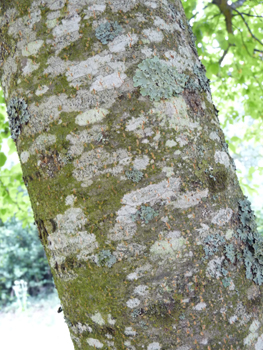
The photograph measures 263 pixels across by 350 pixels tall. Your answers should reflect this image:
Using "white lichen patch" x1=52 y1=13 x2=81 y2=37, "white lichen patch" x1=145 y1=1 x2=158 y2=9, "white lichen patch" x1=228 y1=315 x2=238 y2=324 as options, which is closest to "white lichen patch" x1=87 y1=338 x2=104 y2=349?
"white lichen patch" x1=228 y1=315 x2=238 y2=324

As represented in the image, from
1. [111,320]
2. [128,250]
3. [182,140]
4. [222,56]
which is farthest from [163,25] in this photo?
[222,56]

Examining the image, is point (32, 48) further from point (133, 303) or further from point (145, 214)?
point (133, 303)

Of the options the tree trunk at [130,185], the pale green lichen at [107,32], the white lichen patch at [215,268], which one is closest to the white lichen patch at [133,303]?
the tree trunk at [130,185]

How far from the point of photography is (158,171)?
0.91 m

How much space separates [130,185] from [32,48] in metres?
0.57

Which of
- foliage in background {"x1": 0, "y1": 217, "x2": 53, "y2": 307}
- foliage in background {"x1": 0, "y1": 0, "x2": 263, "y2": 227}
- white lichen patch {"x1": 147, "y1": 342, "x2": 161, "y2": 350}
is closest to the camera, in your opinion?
white lichen patch {"x1": 147, "y1": 342, "x2": 161, "y2": 350}

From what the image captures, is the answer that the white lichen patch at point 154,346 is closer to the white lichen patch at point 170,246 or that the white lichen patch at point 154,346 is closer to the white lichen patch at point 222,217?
the white lichen patch at point 170,246

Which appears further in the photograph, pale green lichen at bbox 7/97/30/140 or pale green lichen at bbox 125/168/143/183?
pale green lichen at bbox 7/97/30/140

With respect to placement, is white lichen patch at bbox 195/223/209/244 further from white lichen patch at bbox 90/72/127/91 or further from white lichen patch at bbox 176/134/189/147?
white lichen patch at bbox 90/72/127/91

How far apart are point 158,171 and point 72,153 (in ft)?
0.88

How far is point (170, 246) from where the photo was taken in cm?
89

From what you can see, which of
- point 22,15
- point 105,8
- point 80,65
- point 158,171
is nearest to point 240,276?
point 158,171

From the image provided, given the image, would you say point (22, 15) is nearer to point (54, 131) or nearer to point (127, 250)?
point (54, 131)

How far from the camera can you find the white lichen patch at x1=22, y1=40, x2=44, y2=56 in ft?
3.30
